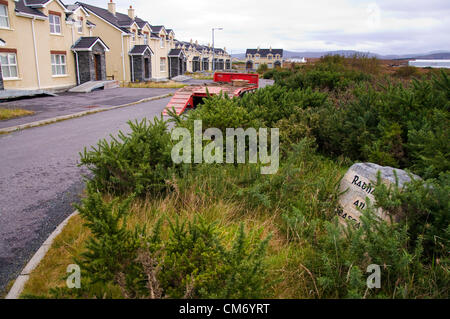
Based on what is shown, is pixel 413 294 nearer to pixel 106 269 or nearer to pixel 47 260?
pixel 106 269

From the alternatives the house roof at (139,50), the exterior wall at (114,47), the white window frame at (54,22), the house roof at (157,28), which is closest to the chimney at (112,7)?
the exterior wall at (114,47)

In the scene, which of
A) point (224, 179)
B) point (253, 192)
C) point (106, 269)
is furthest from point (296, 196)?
point (106, 269)

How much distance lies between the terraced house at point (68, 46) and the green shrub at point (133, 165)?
1939 cm

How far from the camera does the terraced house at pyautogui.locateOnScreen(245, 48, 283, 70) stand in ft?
349

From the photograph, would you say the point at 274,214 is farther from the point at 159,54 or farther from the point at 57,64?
the point at 159,54

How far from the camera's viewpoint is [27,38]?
22.5 meters

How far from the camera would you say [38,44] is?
23.5 meters

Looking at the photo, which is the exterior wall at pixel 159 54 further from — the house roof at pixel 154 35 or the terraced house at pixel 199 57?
the terraced house at pixel 199 57

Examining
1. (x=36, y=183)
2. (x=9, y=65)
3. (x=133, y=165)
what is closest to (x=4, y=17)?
(x=9, y=65)

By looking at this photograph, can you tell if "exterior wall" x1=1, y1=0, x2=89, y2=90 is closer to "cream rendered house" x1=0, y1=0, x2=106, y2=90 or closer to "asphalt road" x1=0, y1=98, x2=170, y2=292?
"cream rendered house" x1=0, y1=0, x2=106, y2=90

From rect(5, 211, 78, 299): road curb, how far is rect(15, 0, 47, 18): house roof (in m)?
22.9

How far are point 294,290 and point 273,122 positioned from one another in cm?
538

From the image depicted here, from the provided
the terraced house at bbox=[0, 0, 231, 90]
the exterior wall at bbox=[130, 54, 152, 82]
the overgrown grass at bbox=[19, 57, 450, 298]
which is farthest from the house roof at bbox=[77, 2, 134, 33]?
the overgrown grass at bbox=[19, 57, 450, 298]

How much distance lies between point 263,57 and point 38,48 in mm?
92324
